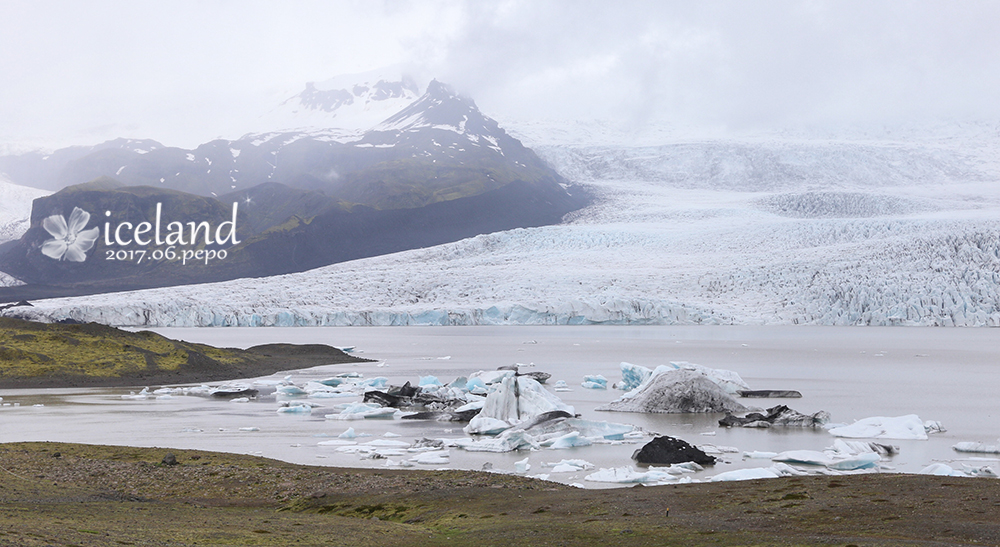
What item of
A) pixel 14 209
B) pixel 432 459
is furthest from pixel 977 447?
pixel 14 209

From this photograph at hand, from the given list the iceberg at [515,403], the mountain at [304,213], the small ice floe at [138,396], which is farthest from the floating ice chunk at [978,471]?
the mountain at [304,213]

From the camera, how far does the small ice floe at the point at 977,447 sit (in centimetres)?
1046

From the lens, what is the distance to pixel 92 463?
901 cm

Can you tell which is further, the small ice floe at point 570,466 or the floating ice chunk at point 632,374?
the floating ice chunk at point 632,374

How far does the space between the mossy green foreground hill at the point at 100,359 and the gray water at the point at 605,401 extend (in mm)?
1642

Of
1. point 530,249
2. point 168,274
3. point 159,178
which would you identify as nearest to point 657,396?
point 530,249

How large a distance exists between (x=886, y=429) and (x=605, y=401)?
6392mm

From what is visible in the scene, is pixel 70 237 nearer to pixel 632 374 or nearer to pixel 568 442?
pixel 632 374

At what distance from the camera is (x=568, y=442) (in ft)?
36.9

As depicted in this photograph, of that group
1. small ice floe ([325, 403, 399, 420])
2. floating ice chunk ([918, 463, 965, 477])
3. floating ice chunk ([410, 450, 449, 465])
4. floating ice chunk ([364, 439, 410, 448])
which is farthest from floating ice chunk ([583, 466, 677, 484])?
small ice floe ([325, 403, 399, 420])

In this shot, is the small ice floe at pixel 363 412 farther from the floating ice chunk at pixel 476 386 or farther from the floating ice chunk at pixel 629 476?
the floating ice chunk at pixel 629 476

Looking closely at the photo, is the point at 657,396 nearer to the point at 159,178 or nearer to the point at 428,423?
the point at 428,423

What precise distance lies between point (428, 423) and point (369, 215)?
79772 mm

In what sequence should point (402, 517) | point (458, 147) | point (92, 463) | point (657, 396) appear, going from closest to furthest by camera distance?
point (402, 517) < point (92, 463) < point (657, 396) < point (458, 147)
